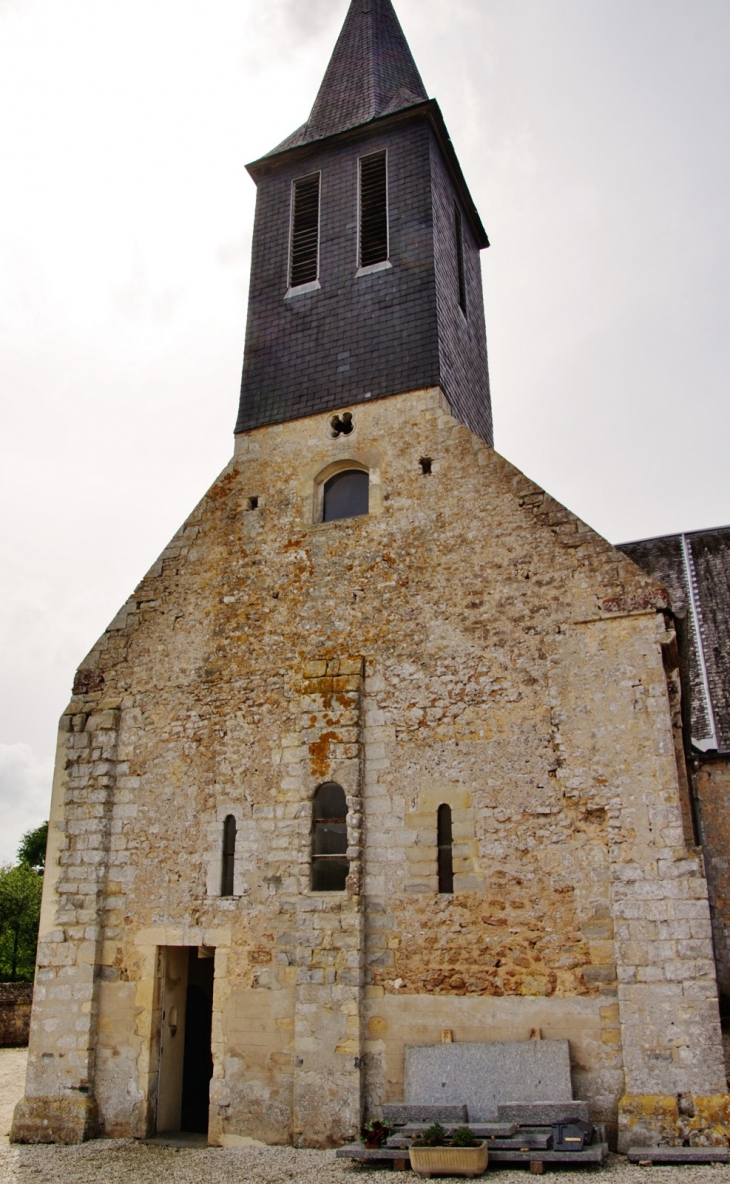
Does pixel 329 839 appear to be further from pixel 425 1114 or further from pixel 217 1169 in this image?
pixel 217 1169

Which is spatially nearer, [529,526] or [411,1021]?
[411,1021]

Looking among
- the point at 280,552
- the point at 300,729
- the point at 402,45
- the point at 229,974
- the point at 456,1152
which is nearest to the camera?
the point at 456,1152

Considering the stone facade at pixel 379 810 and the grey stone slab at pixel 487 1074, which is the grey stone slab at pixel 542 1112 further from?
the stone facade at pixel 379 810

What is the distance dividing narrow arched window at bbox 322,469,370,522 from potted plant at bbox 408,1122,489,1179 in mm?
6703

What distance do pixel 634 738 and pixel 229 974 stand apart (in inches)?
197

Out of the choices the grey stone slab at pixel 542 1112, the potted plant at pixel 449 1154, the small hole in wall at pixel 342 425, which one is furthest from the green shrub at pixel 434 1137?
the small hole in wall at pixel 342 425

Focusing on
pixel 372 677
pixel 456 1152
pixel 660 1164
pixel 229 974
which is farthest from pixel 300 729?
pixel 660 1164

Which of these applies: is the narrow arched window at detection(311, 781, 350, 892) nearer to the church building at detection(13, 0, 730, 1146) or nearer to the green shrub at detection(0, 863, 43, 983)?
the church building at detection(13, 0, 730, 1146)

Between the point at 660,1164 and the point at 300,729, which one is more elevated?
the point at 300,729

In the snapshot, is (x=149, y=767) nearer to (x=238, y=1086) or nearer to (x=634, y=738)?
(x=238, y=1086)

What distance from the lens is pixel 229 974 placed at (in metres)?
9.38

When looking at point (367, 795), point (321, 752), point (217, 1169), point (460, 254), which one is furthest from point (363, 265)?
point (217, 1169)

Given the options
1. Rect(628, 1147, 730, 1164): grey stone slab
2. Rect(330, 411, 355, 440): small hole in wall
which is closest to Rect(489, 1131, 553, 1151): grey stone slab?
Rect(628, 1147, 730, 1164): grey stone slab

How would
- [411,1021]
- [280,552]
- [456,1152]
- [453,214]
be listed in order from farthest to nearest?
[453,214]
[280,552]
[411,1021]
[456,1152]
